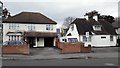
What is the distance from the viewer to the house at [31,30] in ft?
155

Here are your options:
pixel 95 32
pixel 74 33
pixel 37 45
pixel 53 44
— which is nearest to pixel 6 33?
pixel 37 45

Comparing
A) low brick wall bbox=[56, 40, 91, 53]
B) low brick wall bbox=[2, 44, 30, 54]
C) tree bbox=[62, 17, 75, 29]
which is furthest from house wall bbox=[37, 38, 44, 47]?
tree bbox=[62, 17, 75, 29]

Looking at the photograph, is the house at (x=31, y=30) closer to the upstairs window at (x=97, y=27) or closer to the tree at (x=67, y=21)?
the upstairs window at (x=97, y=27)

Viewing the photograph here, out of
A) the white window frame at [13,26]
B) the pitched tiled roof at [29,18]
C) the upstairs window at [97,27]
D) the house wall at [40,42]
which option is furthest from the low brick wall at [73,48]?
the upstairs window at [97,27]

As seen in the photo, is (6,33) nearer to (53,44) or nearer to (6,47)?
(53,44)

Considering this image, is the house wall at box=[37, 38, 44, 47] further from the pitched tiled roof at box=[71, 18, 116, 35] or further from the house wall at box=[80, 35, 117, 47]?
the house wall at box=[80, 35, 117, 47]

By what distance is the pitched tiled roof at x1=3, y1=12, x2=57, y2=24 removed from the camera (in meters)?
48.1

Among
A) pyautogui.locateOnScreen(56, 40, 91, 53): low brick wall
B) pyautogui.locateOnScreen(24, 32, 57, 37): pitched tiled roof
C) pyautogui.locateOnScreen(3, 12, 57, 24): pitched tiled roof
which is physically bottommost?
pyautogui.locateOnScreen(56, 40, 91, 53): low brick wall

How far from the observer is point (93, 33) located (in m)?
50.9

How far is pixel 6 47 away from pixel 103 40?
85.9 ft

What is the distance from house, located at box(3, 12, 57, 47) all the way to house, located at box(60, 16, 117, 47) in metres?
3.59

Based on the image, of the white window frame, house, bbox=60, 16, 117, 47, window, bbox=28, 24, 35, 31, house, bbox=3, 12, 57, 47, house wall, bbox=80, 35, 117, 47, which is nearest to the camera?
house, bbox=3, 12, 57, 47

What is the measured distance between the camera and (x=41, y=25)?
48.8m

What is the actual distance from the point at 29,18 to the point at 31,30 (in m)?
2.75
